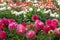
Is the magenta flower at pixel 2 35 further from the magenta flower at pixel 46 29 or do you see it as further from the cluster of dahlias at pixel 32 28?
the magenta flower at pixel 46 29

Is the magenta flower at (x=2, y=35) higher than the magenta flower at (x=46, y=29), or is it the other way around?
the magenta flower at (x=46, y=29)

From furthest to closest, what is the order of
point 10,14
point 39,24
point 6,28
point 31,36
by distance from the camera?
point 10,14
point 6,28
point 39,24
point 31,36

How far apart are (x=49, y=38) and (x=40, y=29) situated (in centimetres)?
17

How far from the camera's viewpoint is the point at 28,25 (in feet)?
6.98

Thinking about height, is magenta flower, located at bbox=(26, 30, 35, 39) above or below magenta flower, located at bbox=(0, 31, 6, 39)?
above

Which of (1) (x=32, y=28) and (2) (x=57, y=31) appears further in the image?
(1) (x=32, y=28)

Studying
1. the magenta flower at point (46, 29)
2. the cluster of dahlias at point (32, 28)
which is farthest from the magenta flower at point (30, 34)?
the magenta flower at point (46, 29)

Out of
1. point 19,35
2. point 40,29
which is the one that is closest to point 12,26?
point 19,35

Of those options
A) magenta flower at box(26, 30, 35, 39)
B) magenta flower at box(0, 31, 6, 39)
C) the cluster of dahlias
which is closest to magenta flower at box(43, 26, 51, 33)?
the cluster of dahlias

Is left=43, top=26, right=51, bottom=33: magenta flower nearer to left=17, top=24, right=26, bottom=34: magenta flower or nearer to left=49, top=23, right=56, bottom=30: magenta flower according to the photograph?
left=49, top=23, right=56, bottom=30: magenta flower

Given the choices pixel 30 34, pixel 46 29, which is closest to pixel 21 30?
pixel 30 34

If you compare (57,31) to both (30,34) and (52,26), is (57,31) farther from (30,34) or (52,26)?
(30,34)

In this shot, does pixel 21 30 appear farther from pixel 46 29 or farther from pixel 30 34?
pixel 46 29

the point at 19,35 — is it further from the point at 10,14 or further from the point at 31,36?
the point at 10,14
